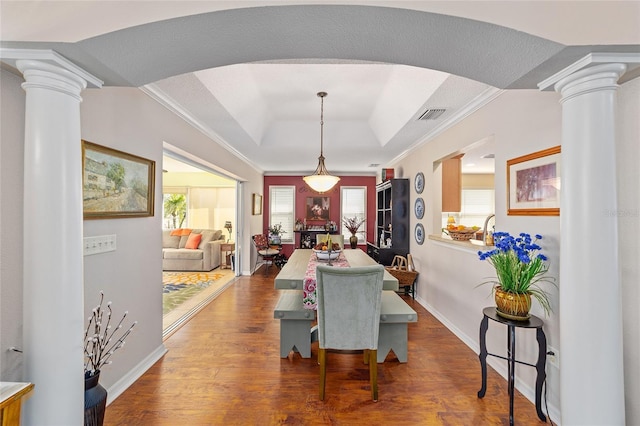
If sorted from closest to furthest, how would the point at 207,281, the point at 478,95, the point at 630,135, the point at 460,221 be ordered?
the point at 630,135 < the point at 478,95 < the point at 207,281 < the point at 460,221

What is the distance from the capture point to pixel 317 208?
740cm

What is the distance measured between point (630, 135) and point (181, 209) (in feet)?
27.6

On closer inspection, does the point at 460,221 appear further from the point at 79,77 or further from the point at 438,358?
the point at 79,77

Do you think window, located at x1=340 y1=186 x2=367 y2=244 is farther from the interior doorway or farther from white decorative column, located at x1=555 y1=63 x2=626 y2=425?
white decorative column, located at x1=555 y1=63 x2=626 y2=425

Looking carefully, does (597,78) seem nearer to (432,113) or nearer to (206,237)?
(432,113)

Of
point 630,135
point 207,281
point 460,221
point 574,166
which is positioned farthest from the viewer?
point 460,221

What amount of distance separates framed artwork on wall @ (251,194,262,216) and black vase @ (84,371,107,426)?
479 cm

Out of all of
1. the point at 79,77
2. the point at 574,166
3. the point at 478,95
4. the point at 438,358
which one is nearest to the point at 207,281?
the point at 438,358


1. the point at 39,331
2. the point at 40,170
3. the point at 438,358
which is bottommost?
the point at 438,358

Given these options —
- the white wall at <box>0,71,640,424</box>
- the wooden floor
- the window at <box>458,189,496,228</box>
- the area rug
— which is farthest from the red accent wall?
the wooden floor

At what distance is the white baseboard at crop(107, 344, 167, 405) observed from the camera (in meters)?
2.06

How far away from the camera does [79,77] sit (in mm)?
1414

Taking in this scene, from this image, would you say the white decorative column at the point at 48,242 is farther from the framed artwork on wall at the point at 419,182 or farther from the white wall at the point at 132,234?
the framed artwork on wall at the point at 419,182

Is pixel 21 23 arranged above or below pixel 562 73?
above
